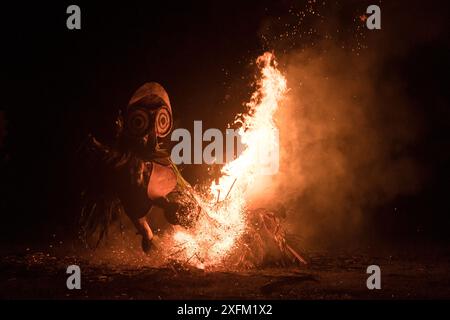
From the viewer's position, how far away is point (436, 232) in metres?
13.4

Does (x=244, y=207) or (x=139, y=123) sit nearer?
(x=244, y=207)

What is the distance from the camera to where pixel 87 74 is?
485 inches

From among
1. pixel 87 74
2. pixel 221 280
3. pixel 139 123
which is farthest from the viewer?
pixel 87 74

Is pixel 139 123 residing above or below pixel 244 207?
above

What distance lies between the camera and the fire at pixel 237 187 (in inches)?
395

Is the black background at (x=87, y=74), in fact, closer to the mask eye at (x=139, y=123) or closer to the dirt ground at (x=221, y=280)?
the mask eye at (x=139, y=123)

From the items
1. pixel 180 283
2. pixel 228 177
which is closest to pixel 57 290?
pixel 180 283

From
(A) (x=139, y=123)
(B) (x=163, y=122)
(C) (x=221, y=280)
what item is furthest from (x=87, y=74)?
(C) (x=221, y=280)

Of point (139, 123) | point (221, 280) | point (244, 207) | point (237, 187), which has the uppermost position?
point (139, 123)

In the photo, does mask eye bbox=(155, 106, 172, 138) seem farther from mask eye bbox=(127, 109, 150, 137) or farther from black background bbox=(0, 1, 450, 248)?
black background bbox=(0, 1, 450, 248)

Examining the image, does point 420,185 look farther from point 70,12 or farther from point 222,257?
point 70,12

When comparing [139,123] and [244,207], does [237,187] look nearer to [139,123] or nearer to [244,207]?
[244,207]

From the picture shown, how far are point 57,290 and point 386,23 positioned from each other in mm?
9594

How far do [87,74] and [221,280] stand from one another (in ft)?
20.2
